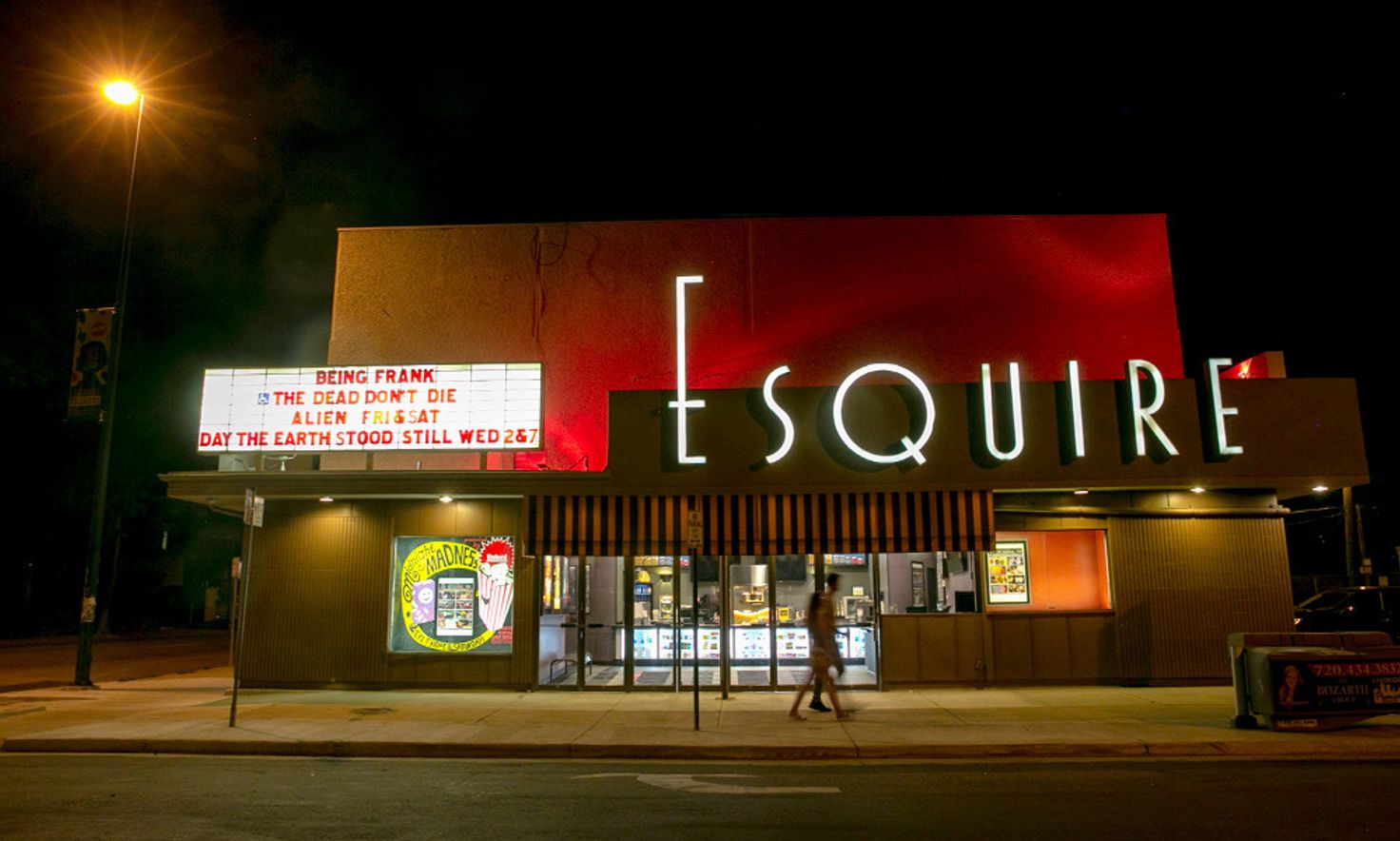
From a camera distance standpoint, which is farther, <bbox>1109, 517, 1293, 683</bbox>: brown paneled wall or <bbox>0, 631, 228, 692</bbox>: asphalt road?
<bbox>0, 631, 228, 692</bbox>: asphalt road

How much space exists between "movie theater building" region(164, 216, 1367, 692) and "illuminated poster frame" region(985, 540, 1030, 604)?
55 mm

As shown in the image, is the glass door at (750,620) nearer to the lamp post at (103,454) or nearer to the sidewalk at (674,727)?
the sidewalk at (674,727)

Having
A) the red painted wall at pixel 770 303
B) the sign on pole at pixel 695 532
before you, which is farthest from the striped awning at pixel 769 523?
the red painted wall at pixel 770 303

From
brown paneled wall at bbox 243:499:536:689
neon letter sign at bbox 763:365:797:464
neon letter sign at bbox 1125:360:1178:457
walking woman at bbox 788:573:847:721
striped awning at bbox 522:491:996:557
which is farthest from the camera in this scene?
brown paneled wall at bbox 243:499:536:689

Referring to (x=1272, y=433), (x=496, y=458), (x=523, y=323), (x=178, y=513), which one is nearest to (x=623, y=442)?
(x=496, y=458)

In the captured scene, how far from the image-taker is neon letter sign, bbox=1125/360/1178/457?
47.3 feet

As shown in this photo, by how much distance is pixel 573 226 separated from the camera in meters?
18.2

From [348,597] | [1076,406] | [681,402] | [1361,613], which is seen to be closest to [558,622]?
[348,597]

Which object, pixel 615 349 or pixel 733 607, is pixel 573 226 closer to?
pixel 615 349

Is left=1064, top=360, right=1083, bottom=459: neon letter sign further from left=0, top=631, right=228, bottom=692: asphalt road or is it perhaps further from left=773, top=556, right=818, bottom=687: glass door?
left=0, top=631, right=228, bottom=692: asphalt road

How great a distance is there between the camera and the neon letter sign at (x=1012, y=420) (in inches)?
572

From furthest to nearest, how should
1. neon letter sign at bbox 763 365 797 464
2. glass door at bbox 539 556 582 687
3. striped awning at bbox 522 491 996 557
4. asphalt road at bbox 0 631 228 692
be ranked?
asphalt road at bbox 0 631 228 692 → glass door at bbox 539 556 582 687 → neon letter sign at bbox 763 365 797 464 → striped awning at bbox 522 491 996 557

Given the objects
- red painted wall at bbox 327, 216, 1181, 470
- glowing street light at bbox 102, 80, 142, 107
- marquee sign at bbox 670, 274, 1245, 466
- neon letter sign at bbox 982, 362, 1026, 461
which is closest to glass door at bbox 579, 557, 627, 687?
red painted wall at bbox 327, 216, 1181, 470

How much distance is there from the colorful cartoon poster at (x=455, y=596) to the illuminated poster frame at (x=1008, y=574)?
8.37 m
